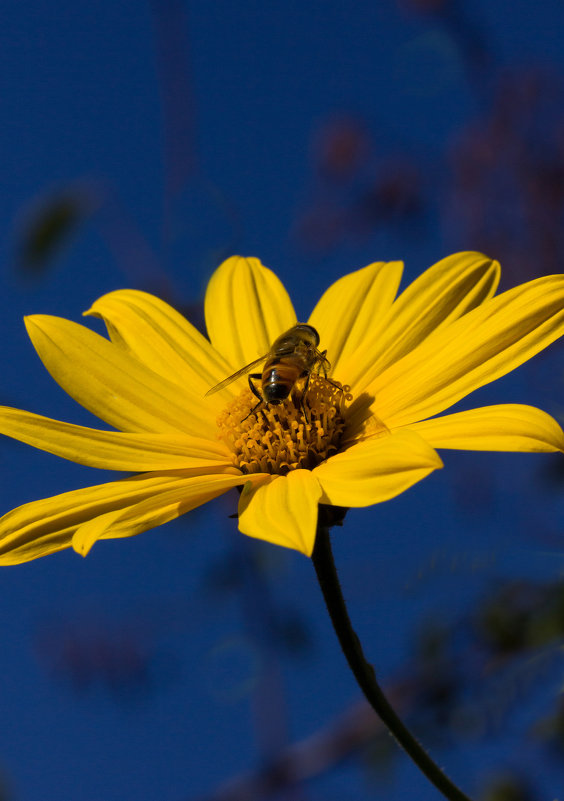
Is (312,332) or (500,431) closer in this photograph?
(500,431)

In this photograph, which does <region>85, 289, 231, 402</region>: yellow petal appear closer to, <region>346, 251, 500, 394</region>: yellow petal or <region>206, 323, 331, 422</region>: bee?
<region>206, 323, 331, 422</region>: bee

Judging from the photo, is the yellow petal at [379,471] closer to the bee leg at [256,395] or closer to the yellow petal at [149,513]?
the yellow petal at [149,513]

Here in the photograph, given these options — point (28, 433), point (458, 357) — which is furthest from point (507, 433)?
point (28, 433)

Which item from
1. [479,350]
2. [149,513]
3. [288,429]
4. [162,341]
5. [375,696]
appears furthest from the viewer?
[162,341]

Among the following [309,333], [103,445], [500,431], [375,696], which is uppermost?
Answer: [309,333]

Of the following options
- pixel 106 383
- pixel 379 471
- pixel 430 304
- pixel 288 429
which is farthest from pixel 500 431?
pixel 106 383

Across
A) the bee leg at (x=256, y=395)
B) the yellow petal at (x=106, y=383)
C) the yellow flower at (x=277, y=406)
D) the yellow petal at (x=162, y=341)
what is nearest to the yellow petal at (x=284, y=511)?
the yellow flower at (x=277, y=406)

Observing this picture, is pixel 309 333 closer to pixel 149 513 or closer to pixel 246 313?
pixel 246 313
